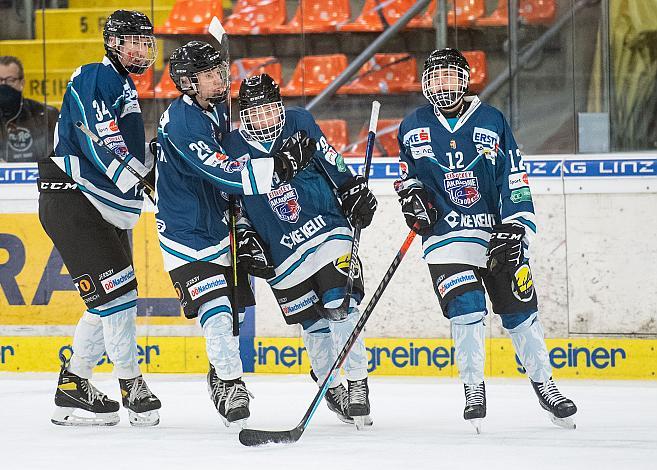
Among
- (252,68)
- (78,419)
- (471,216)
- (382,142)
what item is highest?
(252,68)

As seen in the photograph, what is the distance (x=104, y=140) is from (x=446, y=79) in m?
1.07

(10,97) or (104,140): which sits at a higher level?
(10,97)

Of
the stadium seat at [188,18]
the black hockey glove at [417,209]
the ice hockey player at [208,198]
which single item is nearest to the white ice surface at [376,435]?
the ice hockey player at [208,198]

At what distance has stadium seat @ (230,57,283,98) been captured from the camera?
19.0ft

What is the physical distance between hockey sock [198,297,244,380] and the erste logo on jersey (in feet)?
1.07

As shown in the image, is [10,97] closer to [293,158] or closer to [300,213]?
[300,213]

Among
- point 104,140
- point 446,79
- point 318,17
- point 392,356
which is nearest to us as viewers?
point 446,79

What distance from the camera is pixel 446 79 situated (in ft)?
12.1

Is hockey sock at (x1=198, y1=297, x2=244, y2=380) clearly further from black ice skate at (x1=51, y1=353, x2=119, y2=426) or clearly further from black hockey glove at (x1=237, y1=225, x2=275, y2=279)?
black ice skate at (x1=51, y1=353, x2=119, y2=426)

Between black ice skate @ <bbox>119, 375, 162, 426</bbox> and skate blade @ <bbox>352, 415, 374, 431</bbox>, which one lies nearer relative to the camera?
skate blade @ <bbox>352, 415, 374, 431</bbox>

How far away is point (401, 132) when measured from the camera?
3830mm

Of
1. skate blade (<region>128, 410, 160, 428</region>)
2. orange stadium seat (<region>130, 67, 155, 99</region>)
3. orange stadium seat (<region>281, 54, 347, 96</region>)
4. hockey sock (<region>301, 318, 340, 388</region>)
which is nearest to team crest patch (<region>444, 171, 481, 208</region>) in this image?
hockey sock (<region>301, 318, 340, 388</region>)

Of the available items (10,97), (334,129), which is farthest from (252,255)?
(10,97)

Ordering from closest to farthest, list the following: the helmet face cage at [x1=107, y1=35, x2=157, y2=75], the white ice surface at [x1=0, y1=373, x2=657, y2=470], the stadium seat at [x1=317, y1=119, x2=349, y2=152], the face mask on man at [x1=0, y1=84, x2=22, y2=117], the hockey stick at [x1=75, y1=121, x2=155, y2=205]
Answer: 1. the white ice surface at [x1=0, y1=373, x2=657, y2=470]
2. the hockey stick at [x1=75, y1=121, x2=155, y2=205]
3. the helmet face cage at [x1=107, y1=35, x2=157, y2=75]
4. the stadium seat at [x1=317, y1=119, x2=349, y2=152]
5. the face mask on man at [x1=0, y1=84, x2=22, y2=117]
